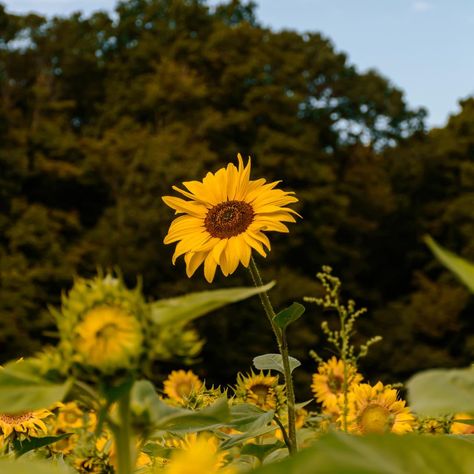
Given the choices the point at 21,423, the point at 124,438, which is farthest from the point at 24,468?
the point at 21,423

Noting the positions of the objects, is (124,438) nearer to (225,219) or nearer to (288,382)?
(288,382)

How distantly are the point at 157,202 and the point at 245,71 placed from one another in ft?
14.0

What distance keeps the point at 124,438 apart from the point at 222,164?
15108mm

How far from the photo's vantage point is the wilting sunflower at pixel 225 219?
157cm

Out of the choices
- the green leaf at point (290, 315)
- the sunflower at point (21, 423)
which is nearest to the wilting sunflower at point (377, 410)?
the green leaf at point (290, 315)

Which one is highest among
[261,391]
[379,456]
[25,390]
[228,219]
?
[228,219]

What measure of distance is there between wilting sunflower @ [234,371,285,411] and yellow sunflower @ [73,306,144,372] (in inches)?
39.2

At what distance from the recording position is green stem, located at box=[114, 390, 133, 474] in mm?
600

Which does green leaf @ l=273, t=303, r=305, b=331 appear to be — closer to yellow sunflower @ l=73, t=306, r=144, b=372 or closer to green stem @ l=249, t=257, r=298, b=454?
green stem @ l=249, t=257, r=298, b=454

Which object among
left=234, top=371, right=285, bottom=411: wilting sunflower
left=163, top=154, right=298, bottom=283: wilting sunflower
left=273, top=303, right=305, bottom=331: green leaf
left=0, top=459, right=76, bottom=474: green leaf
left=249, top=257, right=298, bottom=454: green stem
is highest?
left=163, top=154, right=298, bottom=283: wilting sunflower

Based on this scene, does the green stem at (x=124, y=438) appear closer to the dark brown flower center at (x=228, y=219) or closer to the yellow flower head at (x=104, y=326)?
the yellow flower head at (x=104, y=326)

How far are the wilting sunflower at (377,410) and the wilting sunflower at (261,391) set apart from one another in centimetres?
14

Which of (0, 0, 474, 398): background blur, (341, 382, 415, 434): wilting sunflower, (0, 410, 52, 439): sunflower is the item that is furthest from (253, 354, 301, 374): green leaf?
(0, 0, 474, 398): background blur

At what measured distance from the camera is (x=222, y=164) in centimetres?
1566
